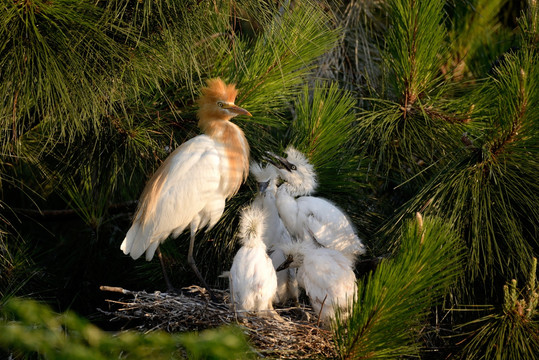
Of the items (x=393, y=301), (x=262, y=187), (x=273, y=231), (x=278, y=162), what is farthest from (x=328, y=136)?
(x=393, y=301)

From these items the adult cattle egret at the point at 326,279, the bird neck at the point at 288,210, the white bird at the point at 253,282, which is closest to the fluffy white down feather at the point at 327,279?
the adult cattle egret at the point at 326,279

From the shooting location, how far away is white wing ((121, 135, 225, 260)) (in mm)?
2395

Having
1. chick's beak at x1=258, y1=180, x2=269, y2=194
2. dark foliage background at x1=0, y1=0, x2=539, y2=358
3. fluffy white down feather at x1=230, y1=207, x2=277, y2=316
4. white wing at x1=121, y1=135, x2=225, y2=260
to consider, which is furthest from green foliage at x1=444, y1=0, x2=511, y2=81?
fluffy white down feather at x1=230, y1=207, x2=277, y2=316

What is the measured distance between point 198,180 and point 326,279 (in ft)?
2.13

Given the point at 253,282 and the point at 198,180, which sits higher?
the point at 198,180

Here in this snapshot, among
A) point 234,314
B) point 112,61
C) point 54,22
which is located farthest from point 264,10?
point 234,314

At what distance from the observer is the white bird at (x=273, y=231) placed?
249 cm

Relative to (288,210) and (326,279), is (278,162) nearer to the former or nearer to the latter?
(288,210)

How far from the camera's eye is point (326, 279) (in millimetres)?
2078

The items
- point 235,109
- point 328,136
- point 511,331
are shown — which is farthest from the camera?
point 328,136

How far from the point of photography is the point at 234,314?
6.75 ft

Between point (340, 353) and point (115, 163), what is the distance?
1.16m

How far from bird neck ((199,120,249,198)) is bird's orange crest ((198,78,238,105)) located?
0.12 metres

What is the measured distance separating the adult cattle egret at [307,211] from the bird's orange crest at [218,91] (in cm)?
27
